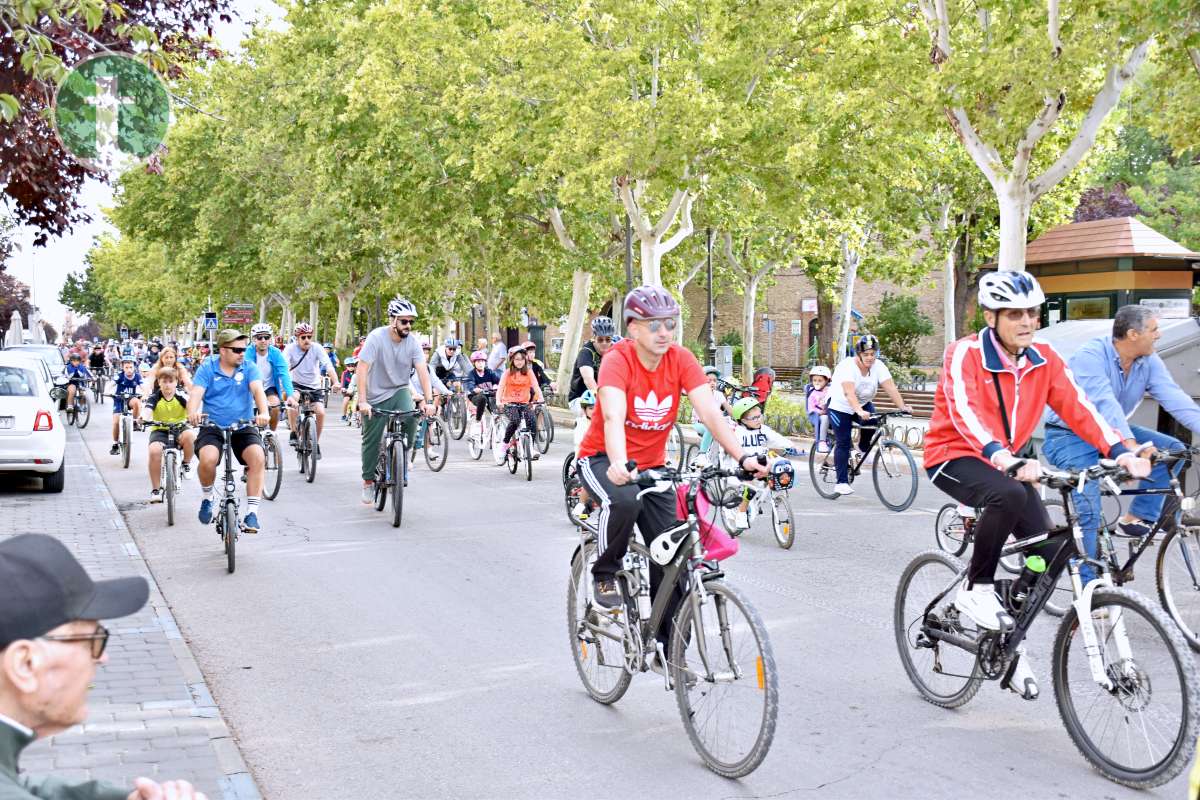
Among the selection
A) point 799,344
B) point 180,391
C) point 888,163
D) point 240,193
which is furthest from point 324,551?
point 799,344

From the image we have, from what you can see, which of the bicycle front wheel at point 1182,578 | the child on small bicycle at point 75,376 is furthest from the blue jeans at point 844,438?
the child on small bicycle at point 75,376

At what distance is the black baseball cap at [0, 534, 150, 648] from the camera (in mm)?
1845

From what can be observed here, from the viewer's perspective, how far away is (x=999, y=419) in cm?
529

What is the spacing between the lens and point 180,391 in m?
13.1

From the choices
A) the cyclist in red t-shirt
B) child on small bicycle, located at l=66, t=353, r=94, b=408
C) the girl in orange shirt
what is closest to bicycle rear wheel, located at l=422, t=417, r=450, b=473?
the girl in orange shirt

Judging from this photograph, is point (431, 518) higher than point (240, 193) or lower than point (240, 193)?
lower

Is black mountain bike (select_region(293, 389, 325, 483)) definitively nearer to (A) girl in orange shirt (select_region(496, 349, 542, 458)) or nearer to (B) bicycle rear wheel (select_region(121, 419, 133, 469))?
(A) girl in orange shirt (select_region(496, 349, 542, 458))

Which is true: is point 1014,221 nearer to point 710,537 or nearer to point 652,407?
point 652,407

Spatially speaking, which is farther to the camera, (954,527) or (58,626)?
(954,527)

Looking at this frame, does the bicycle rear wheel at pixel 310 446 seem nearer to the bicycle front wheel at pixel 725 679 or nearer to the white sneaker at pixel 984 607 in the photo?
the bicycle front wheel at pixel 725 679

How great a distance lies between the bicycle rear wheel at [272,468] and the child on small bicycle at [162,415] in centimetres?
85

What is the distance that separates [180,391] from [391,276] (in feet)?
117

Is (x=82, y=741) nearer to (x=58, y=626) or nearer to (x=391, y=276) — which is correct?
(x=58, y=626)

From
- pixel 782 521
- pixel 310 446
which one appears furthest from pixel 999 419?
pixel 310 446
